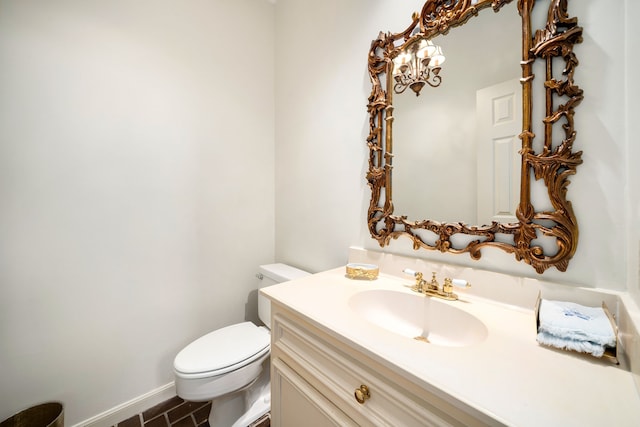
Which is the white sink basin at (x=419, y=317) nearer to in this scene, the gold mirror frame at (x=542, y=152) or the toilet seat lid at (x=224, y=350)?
the gold mirror frame at (x=542, y=152)

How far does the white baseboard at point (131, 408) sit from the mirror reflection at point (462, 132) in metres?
1.72

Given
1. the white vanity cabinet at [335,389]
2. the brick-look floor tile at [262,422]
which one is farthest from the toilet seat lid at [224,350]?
the brick-look floor tile at [262,422]

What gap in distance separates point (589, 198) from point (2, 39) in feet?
7.46

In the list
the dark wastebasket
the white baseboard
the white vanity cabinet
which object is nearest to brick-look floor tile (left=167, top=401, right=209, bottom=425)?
the white baseboard

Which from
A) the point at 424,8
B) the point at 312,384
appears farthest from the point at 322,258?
the point at 424,8

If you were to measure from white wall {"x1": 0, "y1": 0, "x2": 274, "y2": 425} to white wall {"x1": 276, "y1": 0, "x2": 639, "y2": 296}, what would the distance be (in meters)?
0.32

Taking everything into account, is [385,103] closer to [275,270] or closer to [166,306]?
[275,270]

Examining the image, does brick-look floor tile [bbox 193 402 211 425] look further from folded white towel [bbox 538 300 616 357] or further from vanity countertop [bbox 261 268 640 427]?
folded white towel [bbox 538 300 616 357]

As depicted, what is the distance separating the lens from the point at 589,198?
667 millimetres

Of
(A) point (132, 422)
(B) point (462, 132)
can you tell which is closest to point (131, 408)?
(A) point (132, 422)

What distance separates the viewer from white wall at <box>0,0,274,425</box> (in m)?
1.06

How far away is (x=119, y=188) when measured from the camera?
49.8 inches

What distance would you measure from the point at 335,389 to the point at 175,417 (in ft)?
4.13

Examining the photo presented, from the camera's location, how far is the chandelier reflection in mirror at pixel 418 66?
972 mm
